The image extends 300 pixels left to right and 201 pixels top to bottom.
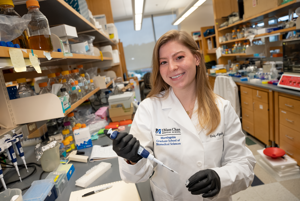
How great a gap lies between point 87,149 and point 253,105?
105 inches

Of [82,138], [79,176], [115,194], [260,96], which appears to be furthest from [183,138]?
[260,96]

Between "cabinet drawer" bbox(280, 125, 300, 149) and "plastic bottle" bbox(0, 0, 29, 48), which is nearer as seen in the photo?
"plastic bottle" bbox(0, 0, 29, 48)

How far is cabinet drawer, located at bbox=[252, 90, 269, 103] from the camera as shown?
270 cm

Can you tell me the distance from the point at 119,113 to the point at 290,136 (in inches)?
84.8

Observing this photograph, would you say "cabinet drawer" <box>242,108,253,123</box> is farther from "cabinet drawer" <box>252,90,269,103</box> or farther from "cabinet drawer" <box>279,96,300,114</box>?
"cabinet drawer" <box>279,96,300,114</box>

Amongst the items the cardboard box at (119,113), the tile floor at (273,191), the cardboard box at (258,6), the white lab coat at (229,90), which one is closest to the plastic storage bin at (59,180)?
the cardboard box at (119,113)

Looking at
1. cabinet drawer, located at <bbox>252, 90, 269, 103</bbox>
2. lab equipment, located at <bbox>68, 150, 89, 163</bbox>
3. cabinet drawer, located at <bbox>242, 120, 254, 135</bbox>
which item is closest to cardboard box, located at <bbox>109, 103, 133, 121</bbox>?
lab equipment, located at <bbox>68, 150, 89, 163</bbox>

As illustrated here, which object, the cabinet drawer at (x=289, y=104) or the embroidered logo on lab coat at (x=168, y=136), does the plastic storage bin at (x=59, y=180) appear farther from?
the cabinet drawer at (x=289, y=104)

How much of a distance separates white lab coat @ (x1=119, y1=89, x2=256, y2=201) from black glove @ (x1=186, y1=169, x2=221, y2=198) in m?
0.11

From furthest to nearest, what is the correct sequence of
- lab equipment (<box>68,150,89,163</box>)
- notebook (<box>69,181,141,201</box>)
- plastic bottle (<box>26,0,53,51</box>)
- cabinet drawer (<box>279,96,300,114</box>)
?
cabinet drawer (<box>279,96,300,114</box>)
lab equipment (<box>68,150,89,163</box>)
plastic bottle (<box>26,0,53,51</box>)
notebook (<box>69,181,141,201</box>)

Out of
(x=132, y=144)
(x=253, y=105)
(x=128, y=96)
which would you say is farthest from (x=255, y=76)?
(x=132, y=144)

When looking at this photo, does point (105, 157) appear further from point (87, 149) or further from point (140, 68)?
point (140, 68)

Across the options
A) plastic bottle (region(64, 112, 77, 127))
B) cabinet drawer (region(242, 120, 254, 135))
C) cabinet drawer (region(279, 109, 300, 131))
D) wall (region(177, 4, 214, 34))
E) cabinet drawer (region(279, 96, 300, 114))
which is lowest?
cabinet drawer (region(242, 120, 254, 135))

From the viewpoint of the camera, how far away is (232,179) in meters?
0.92
